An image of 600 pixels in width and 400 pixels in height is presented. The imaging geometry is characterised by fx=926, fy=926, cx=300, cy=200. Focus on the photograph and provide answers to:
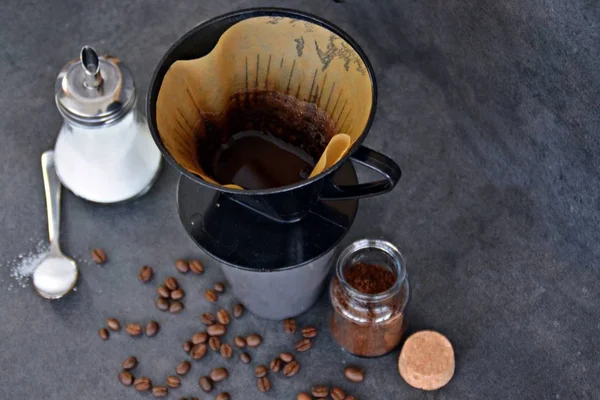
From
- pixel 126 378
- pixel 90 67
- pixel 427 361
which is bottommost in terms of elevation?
pixel 126 378

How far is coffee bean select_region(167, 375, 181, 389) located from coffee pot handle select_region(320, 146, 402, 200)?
0.97 feet

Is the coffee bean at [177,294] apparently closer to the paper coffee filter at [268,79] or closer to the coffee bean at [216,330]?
the coffee bean at [216,330]

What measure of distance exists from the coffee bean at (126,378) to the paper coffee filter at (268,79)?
28 centimetres

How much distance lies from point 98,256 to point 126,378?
153 mm

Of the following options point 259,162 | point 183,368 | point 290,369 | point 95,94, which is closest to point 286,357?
point 290,369

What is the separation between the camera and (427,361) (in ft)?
3.31

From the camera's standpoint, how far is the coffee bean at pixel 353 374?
103 cm

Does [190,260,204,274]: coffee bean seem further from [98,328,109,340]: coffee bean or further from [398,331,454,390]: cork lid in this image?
[398,331,454,390]: cork lid

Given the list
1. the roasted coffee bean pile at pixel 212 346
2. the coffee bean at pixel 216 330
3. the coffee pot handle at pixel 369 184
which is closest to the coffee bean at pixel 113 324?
the roasted coffee bean pile at pixel 212 346

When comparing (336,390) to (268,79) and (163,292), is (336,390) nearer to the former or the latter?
(163,292)

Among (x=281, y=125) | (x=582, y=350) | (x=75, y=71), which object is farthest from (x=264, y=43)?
(x=582, y=350)

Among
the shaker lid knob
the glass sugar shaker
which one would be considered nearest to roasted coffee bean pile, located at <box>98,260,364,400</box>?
the glass sugar shaker

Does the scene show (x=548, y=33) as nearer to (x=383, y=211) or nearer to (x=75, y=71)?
(x=383, y=211)

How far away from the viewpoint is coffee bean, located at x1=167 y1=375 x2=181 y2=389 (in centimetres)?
103
